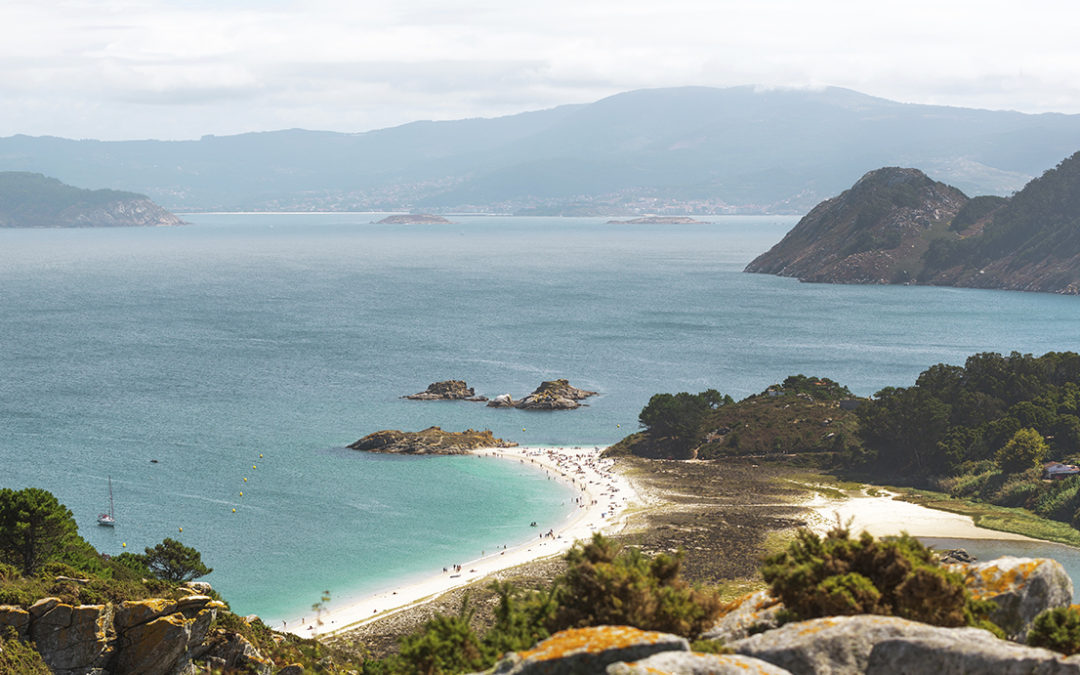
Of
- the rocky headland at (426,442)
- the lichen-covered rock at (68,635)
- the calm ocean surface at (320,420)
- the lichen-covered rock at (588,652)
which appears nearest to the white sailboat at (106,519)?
the calm ocean surface at (320,420)

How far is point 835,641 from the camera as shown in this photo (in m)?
17.6

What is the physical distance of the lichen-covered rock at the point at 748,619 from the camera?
20625 millimetres

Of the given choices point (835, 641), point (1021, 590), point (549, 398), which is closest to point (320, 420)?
point (549, 398)

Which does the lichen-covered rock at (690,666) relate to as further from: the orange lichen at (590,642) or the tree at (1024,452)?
the tree at (1024,452)

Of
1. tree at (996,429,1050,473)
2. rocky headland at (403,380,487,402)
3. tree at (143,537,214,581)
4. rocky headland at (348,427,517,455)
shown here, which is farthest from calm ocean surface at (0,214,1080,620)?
tree at (996,429,1050,473)

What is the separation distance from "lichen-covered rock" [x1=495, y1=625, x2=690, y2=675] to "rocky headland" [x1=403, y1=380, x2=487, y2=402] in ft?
395

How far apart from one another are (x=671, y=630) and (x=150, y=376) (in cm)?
14041

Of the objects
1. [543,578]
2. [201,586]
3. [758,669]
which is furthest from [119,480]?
[758,669]

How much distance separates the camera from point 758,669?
16.2m

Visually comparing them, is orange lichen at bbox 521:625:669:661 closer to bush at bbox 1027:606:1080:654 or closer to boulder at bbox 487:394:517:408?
bush at bbox 1027:606:1080:654

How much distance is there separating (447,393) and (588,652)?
122214 mm

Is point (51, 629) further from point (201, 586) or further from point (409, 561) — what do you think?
point (409, 561)

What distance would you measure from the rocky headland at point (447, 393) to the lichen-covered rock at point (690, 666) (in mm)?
121457

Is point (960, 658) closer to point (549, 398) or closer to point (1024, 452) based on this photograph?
point (1024, 452)
